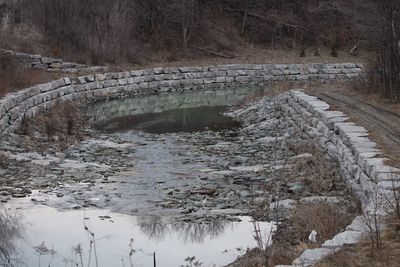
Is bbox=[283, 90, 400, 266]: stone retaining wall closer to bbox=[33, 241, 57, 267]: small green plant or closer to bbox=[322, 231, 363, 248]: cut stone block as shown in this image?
bbox=[322, 231, 363, 248]: cut stone block

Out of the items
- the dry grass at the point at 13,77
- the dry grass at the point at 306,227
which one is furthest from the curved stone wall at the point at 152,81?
the dry grass at the point at 306,227

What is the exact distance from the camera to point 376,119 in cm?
1400

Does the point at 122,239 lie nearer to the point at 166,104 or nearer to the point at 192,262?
the point at 192,262

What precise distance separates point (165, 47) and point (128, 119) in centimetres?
1312

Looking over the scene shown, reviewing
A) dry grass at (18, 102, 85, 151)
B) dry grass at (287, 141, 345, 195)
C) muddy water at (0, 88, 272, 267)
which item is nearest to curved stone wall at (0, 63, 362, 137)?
dry grass at (18, 102, 85, 151)

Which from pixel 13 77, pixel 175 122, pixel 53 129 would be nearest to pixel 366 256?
pixel 53 129

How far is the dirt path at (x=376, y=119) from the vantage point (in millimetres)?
11175

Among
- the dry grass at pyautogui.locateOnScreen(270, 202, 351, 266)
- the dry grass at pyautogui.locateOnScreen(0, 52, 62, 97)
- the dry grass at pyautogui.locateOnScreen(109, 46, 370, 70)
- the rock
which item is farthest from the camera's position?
the dry grass at pyautogui.locateOnScreen(109, 46, 370, 70)

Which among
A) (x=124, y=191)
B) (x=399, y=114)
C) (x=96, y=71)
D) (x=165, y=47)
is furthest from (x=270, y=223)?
(x=165, y=47)

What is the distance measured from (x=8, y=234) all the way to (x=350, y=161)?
5.55 metres

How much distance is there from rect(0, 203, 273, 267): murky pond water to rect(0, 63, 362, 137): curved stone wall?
6.20 meters

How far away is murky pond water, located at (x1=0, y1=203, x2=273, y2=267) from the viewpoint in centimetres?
839

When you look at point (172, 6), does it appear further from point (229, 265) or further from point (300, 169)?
point (229, 265)

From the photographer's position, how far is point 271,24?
39250mm
